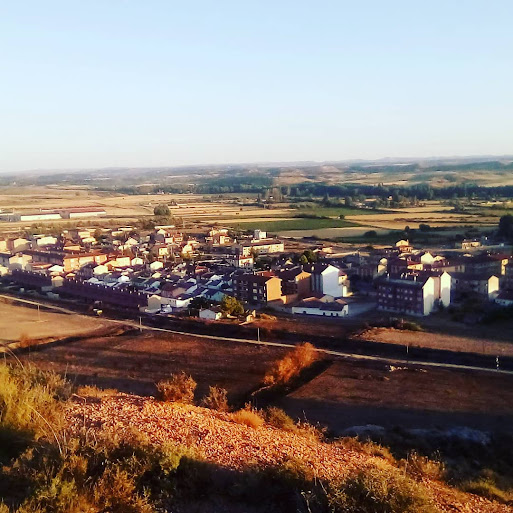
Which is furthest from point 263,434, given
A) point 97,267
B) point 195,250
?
point 195,250

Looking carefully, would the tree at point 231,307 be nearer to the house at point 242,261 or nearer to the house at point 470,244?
the house at point 242,261

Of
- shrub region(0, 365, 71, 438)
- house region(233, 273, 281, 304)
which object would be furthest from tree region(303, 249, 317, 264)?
shrub region(0, 365, 71, 438)

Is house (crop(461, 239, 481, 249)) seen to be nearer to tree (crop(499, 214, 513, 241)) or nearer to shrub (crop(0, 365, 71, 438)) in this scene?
tree (crop(499, 214, 513, 241))

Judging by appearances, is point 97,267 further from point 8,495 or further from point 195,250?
point 8,495

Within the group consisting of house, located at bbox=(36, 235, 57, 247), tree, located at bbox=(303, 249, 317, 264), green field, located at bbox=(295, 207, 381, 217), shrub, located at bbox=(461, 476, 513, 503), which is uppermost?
shrub, located at bbox=(461, 476, 513, 503)

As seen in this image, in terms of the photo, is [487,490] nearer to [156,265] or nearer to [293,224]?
[156,265]
